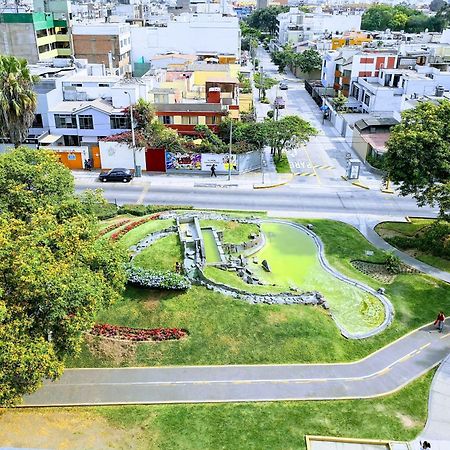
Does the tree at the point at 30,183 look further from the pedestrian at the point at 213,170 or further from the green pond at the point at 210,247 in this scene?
the pedestrian at the point at 213,170

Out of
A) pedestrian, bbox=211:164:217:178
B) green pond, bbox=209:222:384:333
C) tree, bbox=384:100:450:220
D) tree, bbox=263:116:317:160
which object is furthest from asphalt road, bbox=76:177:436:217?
tree, bbox=384:100:450:220

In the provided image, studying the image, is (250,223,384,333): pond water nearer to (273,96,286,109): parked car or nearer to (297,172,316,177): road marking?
(297,172,316,177): road marking

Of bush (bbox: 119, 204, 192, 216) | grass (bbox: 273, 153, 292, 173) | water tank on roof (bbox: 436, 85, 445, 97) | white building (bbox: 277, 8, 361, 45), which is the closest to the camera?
bush (bbox: 119, 204, 192, 216)

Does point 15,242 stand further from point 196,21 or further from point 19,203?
point 196,21

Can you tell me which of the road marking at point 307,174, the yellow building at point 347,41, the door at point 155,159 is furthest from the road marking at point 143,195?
the yellow building at point 347,41

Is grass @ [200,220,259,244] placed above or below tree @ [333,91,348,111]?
below

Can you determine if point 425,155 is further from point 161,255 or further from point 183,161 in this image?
point 183,161
